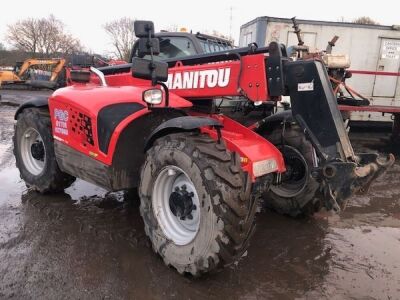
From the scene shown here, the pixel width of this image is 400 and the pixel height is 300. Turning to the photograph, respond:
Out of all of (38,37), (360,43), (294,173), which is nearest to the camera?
(294,173)

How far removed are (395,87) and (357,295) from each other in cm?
840

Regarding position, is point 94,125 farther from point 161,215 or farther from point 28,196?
point 28,196

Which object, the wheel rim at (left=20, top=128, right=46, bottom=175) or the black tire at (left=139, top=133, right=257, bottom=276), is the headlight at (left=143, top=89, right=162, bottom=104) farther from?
the wheel rim at (left=20, top=128, right=46, bottom=175)

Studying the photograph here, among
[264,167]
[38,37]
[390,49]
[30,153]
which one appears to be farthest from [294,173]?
[38,37]

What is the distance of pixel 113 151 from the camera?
12.3ft

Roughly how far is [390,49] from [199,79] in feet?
25.9

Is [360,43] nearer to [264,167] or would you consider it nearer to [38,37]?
[264,167]

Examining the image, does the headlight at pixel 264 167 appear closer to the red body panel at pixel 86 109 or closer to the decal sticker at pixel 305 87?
the decal sticker at pixel 305 87

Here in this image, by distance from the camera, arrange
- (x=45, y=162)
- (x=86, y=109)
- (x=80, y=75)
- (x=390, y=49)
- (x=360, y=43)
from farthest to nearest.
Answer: (x=390, y=49) < (x=360, y=43) < (x=45, y=162) < (x=80, y=75) < (x=86, y=109)

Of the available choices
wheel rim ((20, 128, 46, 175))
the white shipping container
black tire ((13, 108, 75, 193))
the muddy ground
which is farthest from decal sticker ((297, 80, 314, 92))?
the white shipping container

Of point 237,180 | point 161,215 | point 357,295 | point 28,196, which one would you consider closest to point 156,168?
point 161,215

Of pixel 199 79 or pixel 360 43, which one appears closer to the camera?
pixel 199 79

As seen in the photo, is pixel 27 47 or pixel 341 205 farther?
pixel 27 47

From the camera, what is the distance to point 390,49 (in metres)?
9.97
